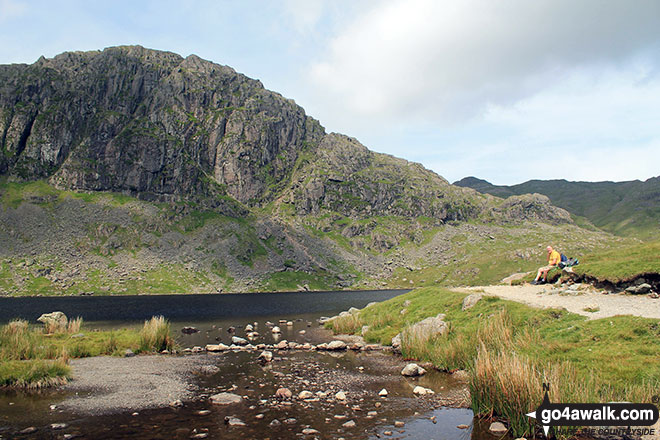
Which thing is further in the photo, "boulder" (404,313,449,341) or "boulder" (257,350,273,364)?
"boulder" (404,313,449,341)

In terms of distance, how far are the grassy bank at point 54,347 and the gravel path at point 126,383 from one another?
1.36 metres

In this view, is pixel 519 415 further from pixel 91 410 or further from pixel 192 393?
pixel 91 410

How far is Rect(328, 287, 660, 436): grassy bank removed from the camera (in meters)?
13.0

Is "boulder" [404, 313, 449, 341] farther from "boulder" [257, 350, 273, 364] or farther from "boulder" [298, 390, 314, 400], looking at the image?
"boulder" [298, 390, 314, 400]

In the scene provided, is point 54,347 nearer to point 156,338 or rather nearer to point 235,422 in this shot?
point 156,338

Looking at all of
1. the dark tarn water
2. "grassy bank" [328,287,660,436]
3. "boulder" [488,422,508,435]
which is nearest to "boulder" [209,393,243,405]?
the dark tarn water

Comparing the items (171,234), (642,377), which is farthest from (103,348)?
(171,234)

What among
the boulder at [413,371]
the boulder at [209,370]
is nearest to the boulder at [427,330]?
the boulder at [413,371]

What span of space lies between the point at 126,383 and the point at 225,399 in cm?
797

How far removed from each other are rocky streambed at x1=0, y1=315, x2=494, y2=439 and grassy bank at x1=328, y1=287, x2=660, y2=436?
1.68 m

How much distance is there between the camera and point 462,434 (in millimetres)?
13734

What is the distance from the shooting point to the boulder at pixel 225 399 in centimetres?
1834

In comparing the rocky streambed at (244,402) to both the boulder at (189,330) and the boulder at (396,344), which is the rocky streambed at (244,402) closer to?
the boulder at (396,344)

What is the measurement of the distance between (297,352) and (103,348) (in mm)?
17646
